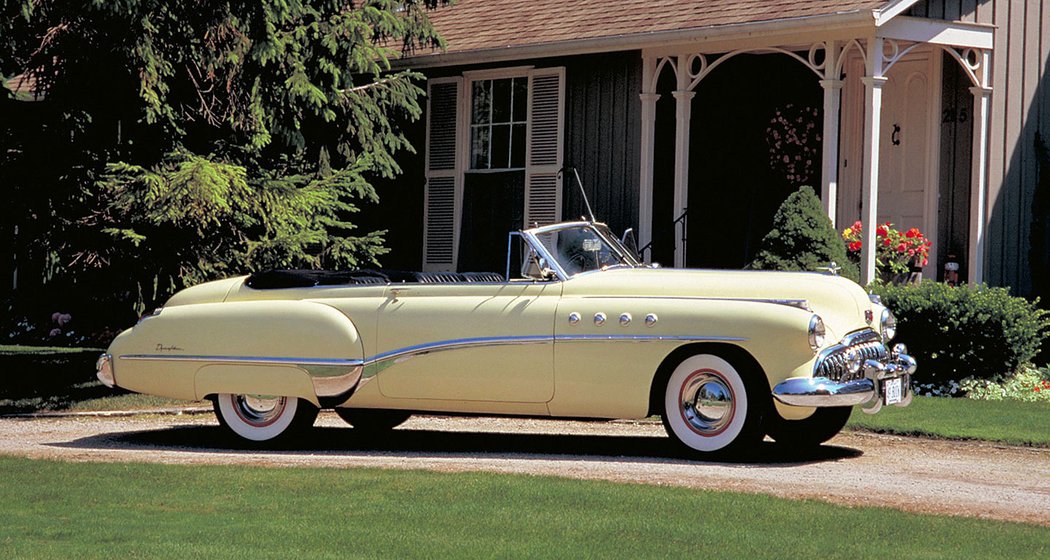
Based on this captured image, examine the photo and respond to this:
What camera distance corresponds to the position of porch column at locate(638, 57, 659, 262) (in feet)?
55.0

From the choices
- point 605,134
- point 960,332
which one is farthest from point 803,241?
point 605,134

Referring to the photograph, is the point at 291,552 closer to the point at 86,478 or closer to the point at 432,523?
the point at 432,523

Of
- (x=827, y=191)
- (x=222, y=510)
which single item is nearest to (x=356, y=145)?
(x=827, y=191)

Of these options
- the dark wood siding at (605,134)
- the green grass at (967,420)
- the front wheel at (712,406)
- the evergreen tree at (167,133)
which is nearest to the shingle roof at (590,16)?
the dark wood siding at (605,134)

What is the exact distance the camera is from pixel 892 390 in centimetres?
926

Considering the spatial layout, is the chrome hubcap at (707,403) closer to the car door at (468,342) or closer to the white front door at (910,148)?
the car door at (468,342)

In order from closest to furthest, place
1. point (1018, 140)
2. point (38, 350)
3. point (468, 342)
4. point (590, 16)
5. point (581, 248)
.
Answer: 1. point (468, 342)
2. point (581, 248)
3. point (1018, 140)
4. point (590, 16)
5. point (38, 350)

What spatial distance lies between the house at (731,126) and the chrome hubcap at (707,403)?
6.09 m

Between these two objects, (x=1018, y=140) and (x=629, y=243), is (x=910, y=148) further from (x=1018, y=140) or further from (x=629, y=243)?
(x=629, y=243)

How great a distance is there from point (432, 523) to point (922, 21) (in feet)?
33.0

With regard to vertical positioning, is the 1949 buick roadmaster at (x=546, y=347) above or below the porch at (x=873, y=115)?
below

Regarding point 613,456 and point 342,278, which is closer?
point 613,456

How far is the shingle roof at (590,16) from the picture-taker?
1552 cm

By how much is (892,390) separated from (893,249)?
6.77 meters
